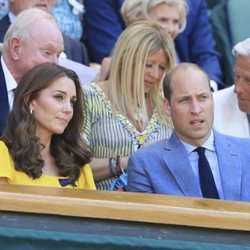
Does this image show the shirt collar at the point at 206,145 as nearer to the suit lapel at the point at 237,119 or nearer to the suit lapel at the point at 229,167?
the suit lapel at the point at 229,167

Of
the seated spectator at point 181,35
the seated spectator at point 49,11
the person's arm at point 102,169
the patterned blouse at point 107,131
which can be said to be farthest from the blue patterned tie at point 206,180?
the seated spectator at point 181,35

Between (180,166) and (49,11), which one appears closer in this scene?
(180,166)

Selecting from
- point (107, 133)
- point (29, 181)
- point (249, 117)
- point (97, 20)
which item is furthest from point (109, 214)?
point (97, 20)

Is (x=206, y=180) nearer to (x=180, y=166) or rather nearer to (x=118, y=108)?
(x=180, y=166)

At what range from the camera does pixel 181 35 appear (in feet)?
22.1

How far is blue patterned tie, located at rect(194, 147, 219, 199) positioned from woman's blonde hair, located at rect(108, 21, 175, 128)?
0.80 m

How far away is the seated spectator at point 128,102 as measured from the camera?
4.88 meters

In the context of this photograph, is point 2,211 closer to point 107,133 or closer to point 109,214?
point 109,214

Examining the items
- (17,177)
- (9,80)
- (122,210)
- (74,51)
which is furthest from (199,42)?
(122,210)

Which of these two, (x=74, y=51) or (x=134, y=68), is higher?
(x=134, y=68)

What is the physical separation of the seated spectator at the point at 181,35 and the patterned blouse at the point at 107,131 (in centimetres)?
157

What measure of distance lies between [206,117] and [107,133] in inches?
28.2

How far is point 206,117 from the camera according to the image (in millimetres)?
4352

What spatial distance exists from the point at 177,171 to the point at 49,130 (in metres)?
0.60
